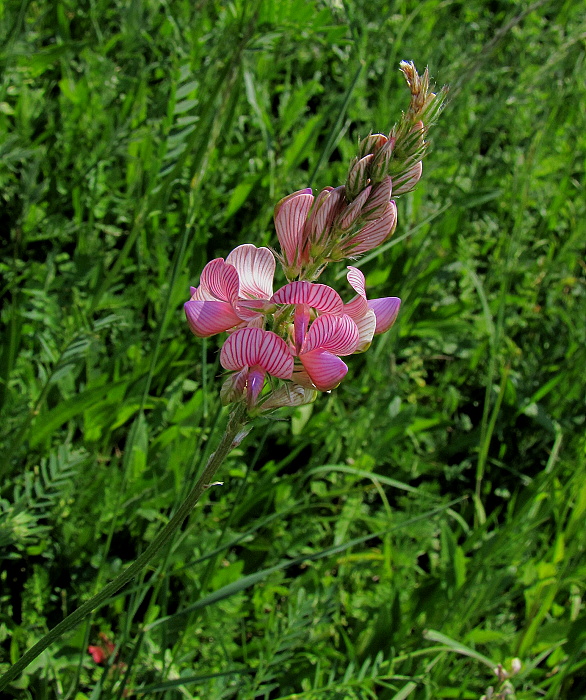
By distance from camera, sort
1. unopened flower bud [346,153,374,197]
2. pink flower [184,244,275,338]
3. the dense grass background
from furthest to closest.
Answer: the dense grass background
pink flower [184,244,275,338]
unopened flower bud [346,153,374,197]

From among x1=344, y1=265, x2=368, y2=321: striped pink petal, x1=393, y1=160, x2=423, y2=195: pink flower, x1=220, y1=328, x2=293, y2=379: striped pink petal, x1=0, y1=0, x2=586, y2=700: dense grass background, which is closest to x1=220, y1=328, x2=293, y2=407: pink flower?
x1=220, y1=328, x2=293, y2=379: striped pink petal

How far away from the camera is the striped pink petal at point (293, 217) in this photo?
3.52 feet

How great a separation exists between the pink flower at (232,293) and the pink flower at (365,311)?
0.42 feet

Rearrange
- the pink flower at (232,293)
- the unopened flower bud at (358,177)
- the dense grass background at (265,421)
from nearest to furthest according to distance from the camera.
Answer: the unopened flower bud at (358,177) < the pink flower at (232,293) < the dense grass background at (265,421)

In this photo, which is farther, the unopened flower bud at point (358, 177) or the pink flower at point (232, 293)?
the pink flower at point (232, 293)

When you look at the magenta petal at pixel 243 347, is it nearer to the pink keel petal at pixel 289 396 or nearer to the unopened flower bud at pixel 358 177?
the pink keel petal at pixel 289 396

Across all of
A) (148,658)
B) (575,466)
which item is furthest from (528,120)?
(148,658)

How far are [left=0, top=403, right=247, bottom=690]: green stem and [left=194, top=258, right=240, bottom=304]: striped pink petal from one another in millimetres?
168

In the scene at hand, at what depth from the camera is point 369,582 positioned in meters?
2.62

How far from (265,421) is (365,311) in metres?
0.56

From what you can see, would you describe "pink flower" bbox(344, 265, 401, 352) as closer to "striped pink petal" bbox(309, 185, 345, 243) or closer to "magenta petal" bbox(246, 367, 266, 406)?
"striped pink petal" bbox(309, 185, 345, 243)

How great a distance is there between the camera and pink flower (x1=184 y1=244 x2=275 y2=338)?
1082mm

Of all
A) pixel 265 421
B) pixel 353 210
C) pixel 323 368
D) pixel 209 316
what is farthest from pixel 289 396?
pixel 265 421

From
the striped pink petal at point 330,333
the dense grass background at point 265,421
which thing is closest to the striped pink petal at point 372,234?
the striped pink petal at point 330,333
